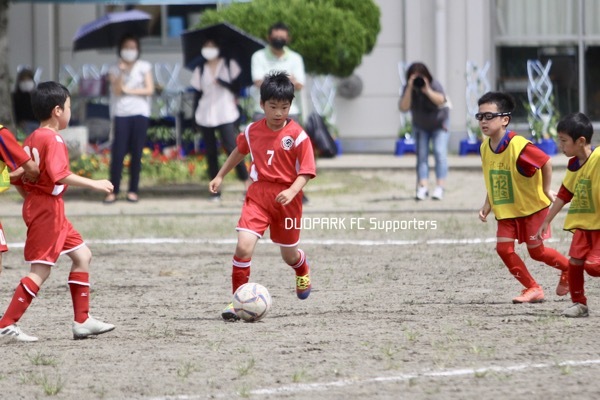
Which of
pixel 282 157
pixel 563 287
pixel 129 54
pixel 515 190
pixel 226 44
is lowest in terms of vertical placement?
pixel 563 287

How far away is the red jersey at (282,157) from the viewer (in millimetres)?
8680

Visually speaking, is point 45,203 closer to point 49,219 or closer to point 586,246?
point 49,219

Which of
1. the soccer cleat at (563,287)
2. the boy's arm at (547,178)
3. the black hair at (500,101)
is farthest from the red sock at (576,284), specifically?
the black hair at (500,101)

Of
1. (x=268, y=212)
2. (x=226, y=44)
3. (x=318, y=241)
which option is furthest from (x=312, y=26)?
(x=268, y=212)

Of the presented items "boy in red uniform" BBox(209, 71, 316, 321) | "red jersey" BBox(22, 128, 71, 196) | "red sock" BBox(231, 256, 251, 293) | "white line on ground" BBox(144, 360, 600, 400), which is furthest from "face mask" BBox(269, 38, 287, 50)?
"white line on ground" BBox(144, 360, 600, 400)

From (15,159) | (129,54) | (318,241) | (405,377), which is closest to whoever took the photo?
(405,377)

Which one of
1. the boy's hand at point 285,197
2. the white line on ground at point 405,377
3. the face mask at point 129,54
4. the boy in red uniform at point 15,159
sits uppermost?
the face mask at point 129,54

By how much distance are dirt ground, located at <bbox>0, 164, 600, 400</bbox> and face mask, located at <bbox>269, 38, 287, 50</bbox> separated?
215cm

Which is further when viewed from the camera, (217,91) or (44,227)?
(217,91)

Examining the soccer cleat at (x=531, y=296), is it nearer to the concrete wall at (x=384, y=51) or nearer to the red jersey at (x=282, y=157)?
the red jersey at (x=282, y=157)

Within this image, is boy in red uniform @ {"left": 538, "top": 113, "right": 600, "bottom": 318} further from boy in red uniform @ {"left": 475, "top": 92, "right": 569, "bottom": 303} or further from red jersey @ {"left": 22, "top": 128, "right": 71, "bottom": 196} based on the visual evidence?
red jersey @ {"left": 22, "top": 128, "right": 71, "bottom": 196}

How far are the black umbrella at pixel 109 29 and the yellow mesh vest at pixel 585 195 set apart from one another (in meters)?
10.1

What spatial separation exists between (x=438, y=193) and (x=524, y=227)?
22.9 feet

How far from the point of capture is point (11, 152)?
24.9 feet
